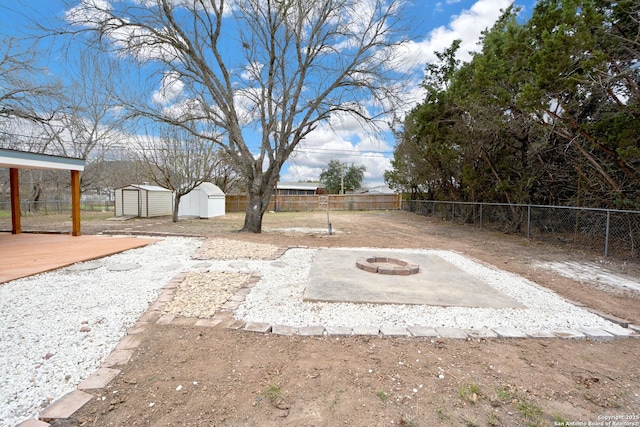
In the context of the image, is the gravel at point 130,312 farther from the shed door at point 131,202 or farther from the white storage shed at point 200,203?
the shed door at point 131,202

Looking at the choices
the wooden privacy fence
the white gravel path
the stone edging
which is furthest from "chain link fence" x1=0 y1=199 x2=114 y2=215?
the stone edging

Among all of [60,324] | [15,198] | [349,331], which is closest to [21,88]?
[15,198]

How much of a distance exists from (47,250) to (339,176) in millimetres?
35925

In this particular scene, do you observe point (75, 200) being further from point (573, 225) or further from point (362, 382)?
point (573, 225)

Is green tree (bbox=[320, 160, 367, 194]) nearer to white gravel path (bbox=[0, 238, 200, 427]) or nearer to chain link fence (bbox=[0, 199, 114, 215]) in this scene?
chain link fence (bbox=[0, 199, 114, 215])

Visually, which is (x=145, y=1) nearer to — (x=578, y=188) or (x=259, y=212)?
(x=259, y=212)

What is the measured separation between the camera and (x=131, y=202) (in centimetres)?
1606

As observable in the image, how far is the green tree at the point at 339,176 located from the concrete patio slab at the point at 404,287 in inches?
1391

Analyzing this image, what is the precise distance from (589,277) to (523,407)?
194 inches

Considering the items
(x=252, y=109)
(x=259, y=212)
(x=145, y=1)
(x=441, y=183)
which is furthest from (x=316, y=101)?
(x=441, y=183)

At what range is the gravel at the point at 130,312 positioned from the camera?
2102mm

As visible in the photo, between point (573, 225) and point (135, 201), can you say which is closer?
point (573, 225)

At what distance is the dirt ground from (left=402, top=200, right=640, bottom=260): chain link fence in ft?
20.5

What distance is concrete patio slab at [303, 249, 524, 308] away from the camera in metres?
3.58
